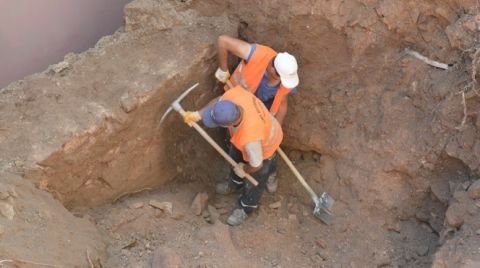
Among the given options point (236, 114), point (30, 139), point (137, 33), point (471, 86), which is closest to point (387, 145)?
point (471, 86)

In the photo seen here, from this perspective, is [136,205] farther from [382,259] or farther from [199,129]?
[382,259]

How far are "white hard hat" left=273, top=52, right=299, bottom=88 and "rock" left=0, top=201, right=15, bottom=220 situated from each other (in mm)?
2039

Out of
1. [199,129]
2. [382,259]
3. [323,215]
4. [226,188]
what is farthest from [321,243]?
[199,129]

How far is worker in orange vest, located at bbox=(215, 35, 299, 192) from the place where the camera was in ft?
14.0

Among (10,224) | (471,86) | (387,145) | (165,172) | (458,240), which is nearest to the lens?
(10,224)

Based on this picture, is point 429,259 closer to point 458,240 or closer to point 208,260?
point 458,240

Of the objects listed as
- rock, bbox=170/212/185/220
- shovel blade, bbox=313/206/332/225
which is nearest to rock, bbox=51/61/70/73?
rock, bbox=170/212/185/220

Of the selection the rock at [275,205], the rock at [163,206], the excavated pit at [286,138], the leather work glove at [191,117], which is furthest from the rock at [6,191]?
the rock at [275,205]

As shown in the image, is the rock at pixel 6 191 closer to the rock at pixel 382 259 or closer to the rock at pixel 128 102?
the rock at pixel 128 102

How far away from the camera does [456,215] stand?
385cm

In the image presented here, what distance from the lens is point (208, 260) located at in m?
4.04

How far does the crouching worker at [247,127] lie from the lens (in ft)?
13.0

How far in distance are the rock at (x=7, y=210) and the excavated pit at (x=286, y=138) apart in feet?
0.43

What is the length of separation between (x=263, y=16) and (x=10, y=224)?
2441 mm
